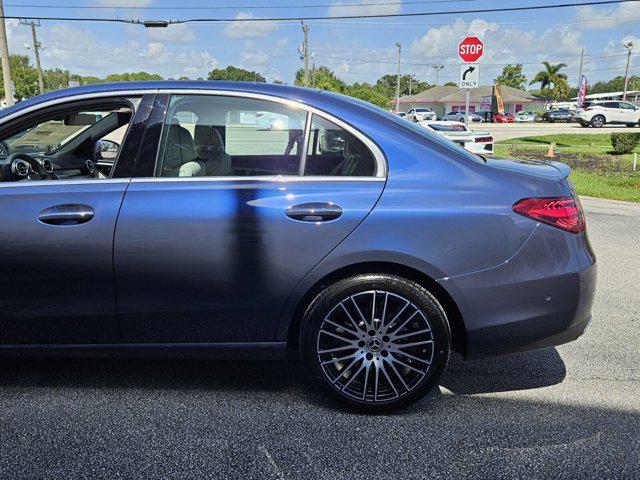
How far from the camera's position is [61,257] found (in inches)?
115

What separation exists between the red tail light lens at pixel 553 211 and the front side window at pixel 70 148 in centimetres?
213

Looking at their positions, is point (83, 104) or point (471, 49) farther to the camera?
point (471, 49)

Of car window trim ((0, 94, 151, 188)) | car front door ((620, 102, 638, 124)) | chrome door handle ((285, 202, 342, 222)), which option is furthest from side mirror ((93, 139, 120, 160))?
car front door ((620, 102, 638, 124))

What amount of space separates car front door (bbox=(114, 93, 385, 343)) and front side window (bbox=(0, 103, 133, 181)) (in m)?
0.58

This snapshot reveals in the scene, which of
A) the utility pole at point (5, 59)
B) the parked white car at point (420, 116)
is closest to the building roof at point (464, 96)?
the parked white car at point (420, 116)

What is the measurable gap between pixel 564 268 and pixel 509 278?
0.30 meters

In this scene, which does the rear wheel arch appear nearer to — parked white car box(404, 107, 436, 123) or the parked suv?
parked white car box(404, 107, 436, 123)

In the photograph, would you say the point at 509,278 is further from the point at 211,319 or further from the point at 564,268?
the point at 211,319

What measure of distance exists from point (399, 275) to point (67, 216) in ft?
5.56

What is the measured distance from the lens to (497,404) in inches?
128

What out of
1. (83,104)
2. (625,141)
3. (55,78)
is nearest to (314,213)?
(83,104)

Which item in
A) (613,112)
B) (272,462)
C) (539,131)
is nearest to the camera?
(272,462)

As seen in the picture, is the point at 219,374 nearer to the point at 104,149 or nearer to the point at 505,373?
the point at 505,373

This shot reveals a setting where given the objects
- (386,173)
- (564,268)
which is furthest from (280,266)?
(564,268)
